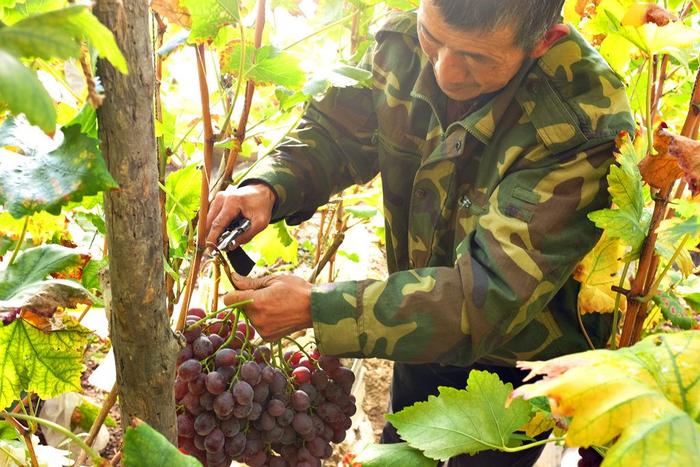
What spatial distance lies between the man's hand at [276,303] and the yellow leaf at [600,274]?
0.50 metres

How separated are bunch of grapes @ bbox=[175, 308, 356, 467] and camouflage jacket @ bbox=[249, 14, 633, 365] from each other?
0.34ft

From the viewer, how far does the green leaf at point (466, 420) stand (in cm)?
78

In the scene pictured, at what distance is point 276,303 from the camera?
35.4 inches

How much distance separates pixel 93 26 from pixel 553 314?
107cm

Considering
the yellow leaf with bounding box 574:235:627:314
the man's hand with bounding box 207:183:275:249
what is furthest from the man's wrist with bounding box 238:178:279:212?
the yellow leaf with bounding box 574:235:627:314

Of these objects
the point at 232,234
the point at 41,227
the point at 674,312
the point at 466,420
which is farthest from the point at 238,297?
the point at 674,312

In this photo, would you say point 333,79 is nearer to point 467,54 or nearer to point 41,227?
point 467,54

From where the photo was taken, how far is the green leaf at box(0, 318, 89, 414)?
2.35ft

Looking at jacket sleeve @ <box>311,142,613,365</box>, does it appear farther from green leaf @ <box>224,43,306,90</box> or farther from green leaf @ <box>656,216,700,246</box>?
green leaf @ <box>224,43,306,90</box>

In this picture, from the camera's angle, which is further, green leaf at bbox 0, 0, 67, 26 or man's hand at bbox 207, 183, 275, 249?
man's hand at bbox 207, 183, 275, 249

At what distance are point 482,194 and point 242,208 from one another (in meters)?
0.44

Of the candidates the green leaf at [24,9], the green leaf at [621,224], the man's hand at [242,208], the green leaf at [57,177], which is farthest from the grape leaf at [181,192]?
the green leaf at [621,224]

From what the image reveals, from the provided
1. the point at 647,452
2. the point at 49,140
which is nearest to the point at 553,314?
the point at 647,452

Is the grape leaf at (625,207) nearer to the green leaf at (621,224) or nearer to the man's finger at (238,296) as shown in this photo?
the green leaf at (621,224)
